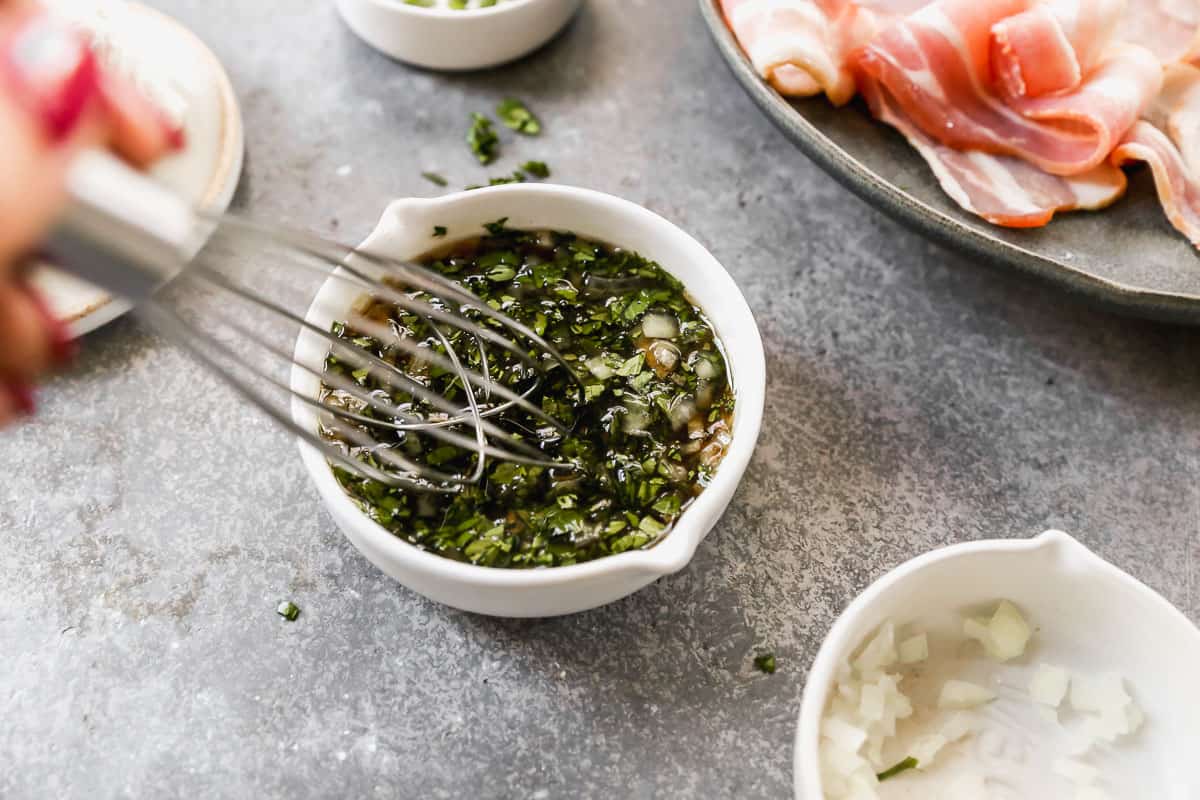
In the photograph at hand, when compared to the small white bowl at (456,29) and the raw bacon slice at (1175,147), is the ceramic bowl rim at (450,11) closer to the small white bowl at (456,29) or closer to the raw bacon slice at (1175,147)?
the small white bowl at (456,29)

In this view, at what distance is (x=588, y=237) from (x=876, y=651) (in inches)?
20.0

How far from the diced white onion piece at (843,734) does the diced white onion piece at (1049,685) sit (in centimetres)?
19

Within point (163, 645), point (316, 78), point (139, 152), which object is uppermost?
point (139, 152)

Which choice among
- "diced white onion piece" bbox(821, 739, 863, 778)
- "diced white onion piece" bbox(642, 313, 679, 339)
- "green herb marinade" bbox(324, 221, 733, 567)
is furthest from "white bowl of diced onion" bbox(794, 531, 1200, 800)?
"diced white onion piece" bbox(642, 313, 679, 339)

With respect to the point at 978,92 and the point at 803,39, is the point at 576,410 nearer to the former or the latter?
the point at 803,39

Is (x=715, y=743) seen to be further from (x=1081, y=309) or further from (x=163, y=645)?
(x=1081, y=309)

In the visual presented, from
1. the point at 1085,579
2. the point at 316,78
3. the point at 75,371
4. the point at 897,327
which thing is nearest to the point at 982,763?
the point at 1085,579

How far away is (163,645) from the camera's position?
0.98m

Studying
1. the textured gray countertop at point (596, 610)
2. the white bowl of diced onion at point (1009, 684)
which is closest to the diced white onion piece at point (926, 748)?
the white bowl of diced onion at point (1009, 684)

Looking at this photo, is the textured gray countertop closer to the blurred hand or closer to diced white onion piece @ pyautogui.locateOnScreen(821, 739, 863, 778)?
diced white onion piece @ pyautogui.locateOnScreen(821, 739, 863, 778)

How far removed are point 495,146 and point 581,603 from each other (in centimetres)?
70

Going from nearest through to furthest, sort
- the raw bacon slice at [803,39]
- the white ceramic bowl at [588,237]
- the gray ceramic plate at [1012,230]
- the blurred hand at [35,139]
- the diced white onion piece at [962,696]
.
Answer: the blurred hand at [35,139]
the white ceramic bowl at [588,237]
the diced white onion piece at [962,696]
the gray ceramic plate at [1012,230]
the raw bacon slice at [803,39]

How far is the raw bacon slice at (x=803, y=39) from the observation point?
3.83 feet

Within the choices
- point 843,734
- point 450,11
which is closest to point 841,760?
point 843,734
